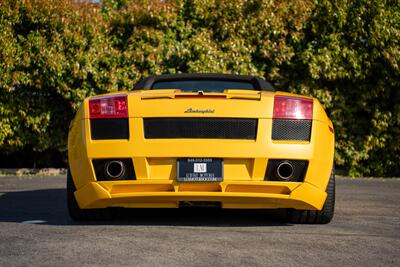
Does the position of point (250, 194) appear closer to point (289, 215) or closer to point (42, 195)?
point (289, 215)

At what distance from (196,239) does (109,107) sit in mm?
1257

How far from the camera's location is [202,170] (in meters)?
5.37

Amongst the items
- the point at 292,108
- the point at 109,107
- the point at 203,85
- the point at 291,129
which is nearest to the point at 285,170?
the point at 291,129

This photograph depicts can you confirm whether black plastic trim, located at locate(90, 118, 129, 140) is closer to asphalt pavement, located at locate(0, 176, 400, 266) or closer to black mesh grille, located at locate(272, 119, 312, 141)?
asphalt pavement, located at locate(0, 176, 400, 266)

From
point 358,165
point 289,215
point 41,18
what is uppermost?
point 41,18

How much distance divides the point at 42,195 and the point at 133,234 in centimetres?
369

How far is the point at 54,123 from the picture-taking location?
43.3ft

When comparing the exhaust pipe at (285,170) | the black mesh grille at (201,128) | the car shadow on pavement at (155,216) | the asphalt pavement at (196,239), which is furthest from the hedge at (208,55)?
the exhaust pipe at (285,170)

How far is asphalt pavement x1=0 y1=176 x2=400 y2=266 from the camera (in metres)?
4.27

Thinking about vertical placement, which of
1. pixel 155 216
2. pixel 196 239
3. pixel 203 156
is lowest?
pixel 155 216

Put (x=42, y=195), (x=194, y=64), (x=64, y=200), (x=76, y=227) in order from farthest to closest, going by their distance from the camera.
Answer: (x=194, y=64)
(x=42, y=195)
(x=64, y=200)
(x=76, y=227)

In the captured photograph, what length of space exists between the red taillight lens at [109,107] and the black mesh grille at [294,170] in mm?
1082

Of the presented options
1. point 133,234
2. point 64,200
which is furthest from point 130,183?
point 64,200

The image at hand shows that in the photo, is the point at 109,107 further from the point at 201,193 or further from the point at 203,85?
the point at 203,85
